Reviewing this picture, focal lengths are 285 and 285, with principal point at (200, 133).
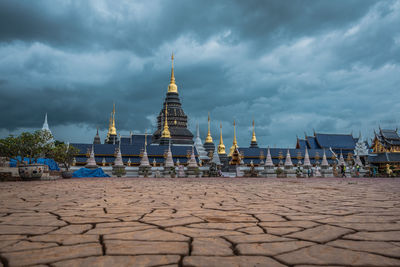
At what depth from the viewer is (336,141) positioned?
159 feet

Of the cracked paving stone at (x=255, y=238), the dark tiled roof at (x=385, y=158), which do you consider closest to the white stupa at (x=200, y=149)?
the dark tiled roof at (x=385, y=158)

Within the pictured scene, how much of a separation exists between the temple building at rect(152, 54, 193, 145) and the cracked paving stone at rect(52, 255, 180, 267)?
149 ft

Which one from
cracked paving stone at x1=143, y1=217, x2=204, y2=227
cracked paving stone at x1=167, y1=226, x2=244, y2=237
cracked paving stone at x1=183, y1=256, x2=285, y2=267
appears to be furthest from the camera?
cracked paving stone at x1=143, y1=217, x2=204, y2=227

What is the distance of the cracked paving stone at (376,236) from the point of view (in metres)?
2.27

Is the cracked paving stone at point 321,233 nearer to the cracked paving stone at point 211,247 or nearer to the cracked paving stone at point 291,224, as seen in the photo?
the cracked paving stone at point 291,224

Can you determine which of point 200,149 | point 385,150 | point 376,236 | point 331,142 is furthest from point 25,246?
point 331,142

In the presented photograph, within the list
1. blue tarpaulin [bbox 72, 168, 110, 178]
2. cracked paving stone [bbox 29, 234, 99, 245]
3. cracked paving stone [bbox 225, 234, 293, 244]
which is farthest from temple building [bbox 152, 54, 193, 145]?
cracked paving stone [bbox 225, 234, 293, 244]

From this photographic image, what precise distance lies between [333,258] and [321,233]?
2.33 ft

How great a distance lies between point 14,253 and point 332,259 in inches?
84.0

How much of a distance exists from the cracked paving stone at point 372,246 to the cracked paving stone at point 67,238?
190 centimetres

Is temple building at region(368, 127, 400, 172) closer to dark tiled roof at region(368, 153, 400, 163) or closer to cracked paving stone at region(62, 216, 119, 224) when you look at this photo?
dark tiled roof at region(368, 153, 400, 163)

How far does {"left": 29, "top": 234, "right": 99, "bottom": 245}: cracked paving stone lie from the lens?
2.27m

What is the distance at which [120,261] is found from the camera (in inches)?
70.7

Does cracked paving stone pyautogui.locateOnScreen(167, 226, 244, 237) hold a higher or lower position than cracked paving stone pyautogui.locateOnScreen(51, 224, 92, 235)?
lower
